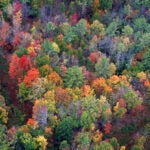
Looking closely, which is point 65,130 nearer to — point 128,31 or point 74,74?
point 74,74

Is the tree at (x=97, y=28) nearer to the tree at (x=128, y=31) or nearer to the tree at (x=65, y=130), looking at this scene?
the tree at (x=128, y=31)

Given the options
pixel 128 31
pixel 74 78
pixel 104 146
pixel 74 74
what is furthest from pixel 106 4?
pixel 104 146

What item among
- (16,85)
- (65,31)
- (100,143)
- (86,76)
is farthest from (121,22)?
(100,143)

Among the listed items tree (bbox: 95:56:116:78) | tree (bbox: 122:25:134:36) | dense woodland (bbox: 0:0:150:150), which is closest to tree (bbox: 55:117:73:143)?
dense woodland (bbox: 0:0:150:150)

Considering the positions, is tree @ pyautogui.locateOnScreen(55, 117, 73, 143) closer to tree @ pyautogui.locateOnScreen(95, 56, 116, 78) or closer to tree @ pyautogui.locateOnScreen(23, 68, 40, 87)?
tree @ pyautogui.locateOnScreen(23, 68, 40, 87)

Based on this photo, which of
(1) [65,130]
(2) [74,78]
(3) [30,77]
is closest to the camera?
(1) [65,130]

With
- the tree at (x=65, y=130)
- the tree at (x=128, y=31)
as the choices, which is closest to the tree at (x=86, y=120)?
the tree at (x=65, y=130)
